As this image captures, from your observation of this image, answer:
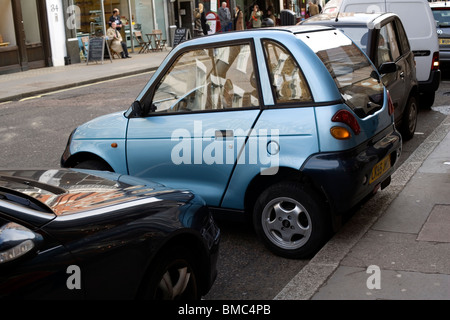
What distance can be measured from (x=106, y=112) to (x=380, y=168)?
871 centimetres

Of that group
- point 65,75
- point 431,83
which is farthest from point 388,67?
point 65,75

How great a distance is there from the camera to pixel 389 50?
8438 millimetres

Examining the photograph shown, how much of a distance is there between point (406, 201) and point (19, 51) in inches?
745

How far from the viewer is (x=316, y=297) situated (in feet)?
14.2

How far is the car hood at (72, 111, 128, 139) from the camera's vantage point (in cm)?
593

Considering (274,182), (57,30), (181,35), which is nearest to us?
(274,182)

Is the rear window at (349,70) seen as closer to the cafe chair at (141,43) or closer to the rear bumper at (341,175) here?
the rear bumper at (341,175)

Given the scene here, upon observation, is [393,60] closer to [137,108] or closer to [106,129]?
[137,108]

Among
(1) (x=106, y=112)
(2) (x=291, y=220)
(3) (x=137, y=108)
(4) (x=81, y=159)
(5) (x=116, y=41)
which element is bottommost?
(1) (x=106, y=112)

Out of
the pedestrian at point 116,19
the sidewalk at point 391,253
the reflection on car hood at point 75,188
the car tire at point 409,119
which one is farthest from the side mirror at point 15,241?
the pedestrian at point 116,19

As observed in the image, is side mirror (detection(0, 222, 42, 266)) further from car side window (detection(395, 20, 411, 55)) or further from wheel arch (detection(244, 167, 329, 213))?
car side window (detection(395, 20, 411, 55))

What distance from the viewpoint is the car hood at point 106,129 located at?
593 cm

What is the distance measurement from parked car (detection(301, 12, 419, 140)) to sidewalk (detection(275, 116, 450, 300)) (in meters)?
1.62
